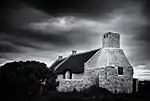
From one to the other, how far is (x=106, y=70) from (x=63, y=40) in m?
1.14

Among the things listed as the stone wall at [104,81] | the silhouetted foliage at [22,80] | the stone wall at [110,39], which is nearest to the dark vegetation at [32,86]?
the silhouetted foliage at [22,80]

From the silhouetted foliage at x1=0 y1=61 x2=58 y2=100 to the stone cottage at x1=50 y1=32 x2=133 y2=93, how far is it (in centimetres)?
57

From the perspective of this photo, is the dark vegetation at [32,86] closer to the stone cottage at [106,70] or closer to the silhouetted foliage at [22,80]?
the silhouetted foliage at [22,80]

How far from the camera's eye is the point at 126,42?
4.47m

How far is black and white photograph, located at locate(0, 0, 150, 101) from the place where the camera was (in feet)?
13.1

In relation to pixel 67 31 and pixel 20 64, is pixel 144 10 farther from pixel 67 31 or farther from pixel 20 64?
pixel 20 64

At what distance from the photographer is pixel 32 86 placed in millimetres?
3947

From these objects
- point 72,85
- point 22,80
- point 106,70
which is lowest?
point 72,85

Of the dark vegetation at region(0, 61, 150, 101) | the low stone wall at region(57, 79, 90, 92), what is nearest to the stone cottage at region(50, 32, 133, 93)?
the low stone wall at region(57, 79, 90, 92)

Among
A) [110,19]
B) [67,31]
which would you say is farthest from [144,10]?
[67,31]

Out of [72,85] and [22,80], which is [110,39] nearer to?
[72,85]

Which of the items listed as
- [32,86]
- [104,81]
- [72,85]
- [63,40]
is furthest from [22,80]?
[104,81]

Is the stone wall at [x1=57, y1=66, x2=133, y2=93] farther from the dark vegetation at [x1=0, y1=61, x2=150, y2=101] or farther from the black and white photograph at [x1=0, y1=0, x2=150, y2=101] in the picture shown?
the dark vegetation at [x1=0, y1=61, x2=150, y2=101]

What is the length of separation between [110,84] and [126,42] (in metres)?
0.81
